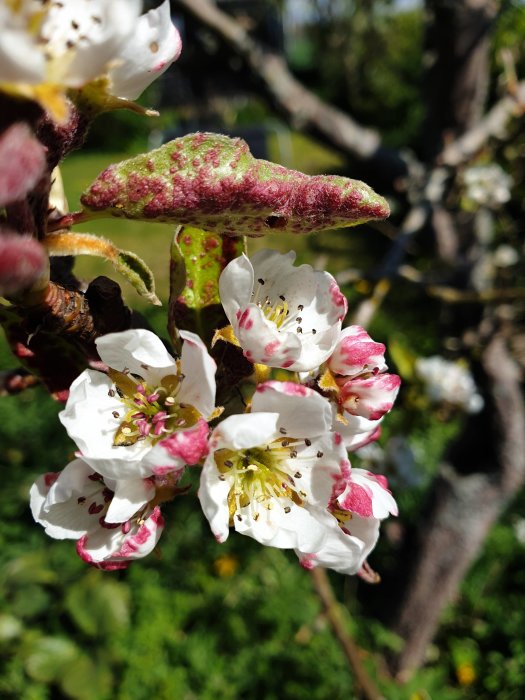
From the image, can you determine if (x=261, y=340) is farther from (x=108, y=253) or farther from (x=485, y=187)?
(x=485, y=187)

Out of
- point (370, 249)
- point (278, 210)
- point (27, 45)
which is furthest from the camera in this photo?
point (370, 249)

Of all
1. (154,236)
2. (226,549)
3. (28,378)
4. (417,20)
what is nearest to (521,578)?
(226,549)

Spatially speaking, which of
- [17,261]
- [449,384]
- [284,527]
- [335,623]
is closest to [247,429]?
[284,527]

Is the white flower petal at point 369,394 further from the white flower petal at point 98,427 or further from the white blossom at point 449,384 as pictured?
the white blossom at point 449,384

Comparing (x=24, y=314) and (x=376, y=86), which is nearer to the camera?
(x=24, y=314)

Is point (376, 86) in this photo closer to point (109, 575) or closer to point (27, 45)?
point (109, 575)

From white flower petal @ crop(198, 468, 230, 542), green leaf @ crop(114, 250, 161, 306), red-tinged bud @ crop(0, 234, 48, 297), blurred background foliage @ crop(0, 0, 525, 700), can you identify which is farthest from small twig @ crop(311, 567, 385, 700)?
red-tinged bud @ crop(0, 234, 48, 297)
